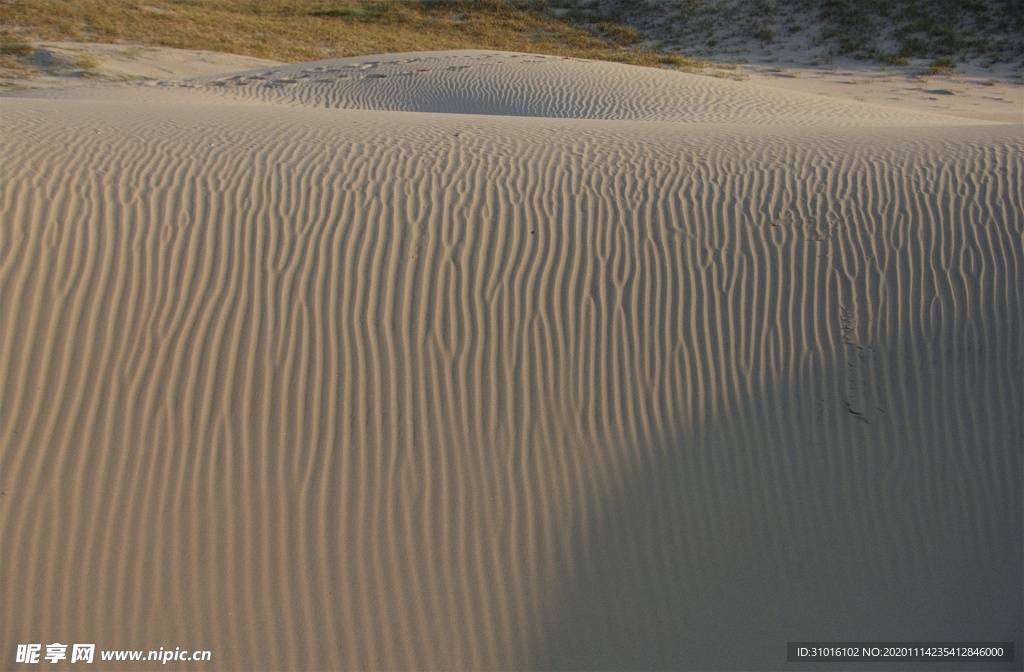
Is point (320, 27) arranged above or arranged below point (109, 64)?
above

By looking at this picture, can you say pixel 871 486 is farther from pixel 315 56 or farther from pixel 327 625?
pixel 315 56

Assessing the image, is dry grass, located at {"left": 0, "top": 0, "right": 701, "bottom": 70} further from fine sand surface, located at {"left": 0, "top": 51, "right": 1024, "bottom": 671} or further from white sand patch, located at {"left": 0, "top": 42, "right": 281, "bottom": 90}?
fine sand surface, located at {"left": 0, "top": 51, "right": 1024, "bottom": 671}

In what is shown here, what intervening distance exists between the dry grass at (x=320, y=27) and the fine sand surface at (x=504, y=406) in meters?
17.1

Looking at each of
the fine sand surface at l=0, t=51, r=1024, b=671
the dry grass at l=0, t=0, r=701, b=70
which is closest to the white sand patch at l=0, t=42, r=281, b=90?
the dry grass at l=0, t=0, r=701, b=70

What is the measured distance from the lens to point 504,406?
4289mm

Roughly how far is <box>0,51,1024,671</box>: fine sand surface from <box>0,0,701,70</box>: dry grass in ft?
56.0

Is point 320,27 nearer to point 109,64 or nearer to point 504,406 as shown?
point 109,64

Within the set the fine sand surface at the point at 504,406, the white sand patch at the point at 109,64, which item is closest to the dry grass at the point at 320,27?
the white sand patch at the point at 109,64

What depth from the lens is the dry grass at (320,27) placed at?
70.3 ft

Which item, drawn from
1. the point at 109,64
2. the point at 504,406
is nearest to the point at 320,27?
the point at 109,64

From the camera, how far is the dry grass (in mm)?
21422

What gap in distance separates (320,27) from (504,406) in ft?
86.5

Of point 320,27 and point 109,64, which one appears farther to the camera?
point 320,27

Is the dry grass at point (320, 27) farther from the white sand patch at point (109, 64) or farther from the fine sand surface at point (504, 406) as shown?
the fine sand surface at point (504, 406)
